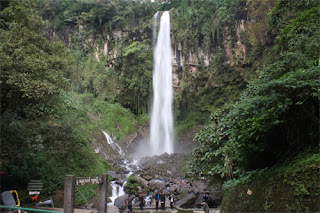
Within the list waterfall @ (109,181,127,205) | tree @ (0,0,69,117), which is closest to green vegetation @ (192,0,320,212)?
tree @ (0,0,69,117)

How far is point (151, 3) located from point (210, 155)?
100 feet

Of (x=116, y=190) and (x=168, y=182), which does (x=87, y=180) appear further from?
(x=168, y=182)

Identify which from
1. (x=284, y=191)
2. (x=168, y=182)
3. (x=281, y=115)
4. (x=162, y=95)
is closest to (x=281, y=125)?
(x=281, y=115)

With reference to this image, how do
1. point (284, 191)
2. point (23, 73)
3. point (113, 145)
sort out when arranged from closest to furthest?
point (284, 191), point (23, 73), point (113, 145)

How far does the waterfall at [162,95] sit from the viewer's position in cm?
2639

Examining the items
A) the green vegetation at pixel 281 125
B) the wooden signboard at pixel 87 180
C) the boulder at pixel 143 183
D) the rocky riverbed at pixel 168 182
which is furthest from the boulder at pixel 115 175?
the green vegetation at pixel 281 125

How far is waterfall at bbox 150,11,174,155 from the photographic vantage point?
2639cm

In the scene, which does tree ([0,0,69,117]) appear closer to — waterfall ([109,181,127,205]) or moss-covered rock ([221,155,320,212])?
waterfall ([109,181,127,205])

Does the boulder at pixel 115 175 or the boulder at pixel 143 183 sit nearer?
the boulder at pixel 143 183

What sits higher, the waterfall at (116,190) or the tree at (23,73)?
the tree at (23,73)

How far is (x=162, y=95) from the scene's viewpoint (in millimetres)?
28094

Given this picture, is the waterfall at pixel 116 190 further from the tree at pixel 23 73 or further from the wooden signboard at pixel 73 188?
the wooden signboard at pixel 73 188

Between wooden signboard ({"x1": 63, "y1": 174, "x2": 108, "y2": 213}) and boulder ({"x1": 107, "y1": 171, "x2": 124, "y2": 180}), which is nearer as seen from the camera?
wooden signboard ({"x1": 63, "y1": 174, "x2": 108, "y2": 213})

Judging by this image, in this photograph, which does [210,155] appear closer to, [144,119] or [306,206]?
[306,206]
